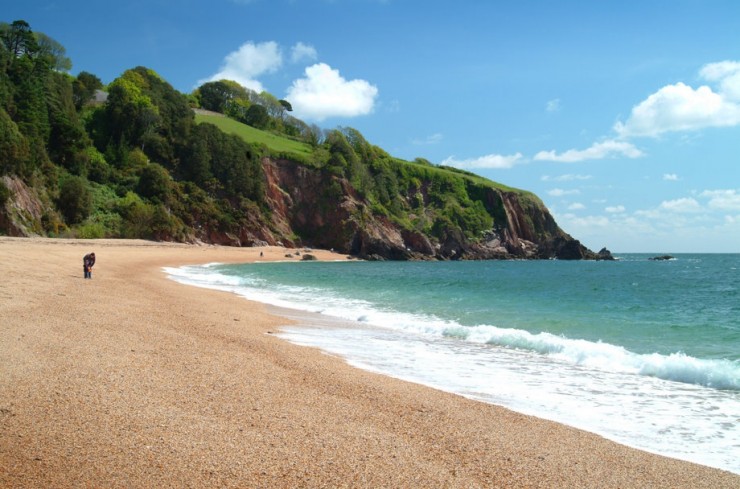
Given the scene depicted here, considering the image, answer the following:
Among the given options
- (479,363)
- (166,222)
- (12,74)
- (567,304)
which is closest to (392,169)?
(166,222)

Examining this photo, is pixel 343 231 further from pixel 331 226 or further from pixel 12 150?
pixel 12 150

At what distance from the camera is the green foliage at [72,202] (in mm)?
47312

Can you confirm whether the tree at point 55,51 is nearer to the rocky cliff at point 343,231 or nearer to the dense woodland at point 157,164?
the dense woodland at point 157,164

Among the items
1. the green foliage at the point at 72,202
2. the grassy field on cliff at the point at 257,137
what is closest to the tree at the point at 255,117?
the grassy field on cliff at the point at 257,137

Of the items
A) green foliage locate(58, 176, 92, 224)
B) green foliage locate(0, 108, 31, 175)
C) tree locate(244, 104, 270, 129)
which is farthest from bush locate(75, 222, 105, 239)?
tree locate(244, 104, 270, 129)

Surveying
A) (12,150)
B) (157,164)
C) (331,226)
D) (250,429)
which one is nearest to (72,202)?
(12,150)

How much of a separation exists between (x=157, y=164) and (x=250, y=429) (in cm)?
6487

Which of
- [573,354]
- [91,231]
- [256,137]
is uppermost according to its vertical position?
[256,137]

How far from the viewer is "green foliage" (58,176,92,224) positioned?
47.3m

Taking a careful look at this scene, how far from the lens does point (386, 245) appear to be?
79500mm

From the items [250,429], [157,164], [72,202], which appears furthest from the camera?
[157,164]

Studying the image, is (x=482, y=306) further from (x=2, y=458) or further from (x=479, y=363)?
(x=2, y=458)

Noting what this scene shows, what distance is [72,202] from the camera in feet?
155

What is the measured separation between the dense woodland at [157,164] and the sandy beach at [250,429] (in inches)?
1527
